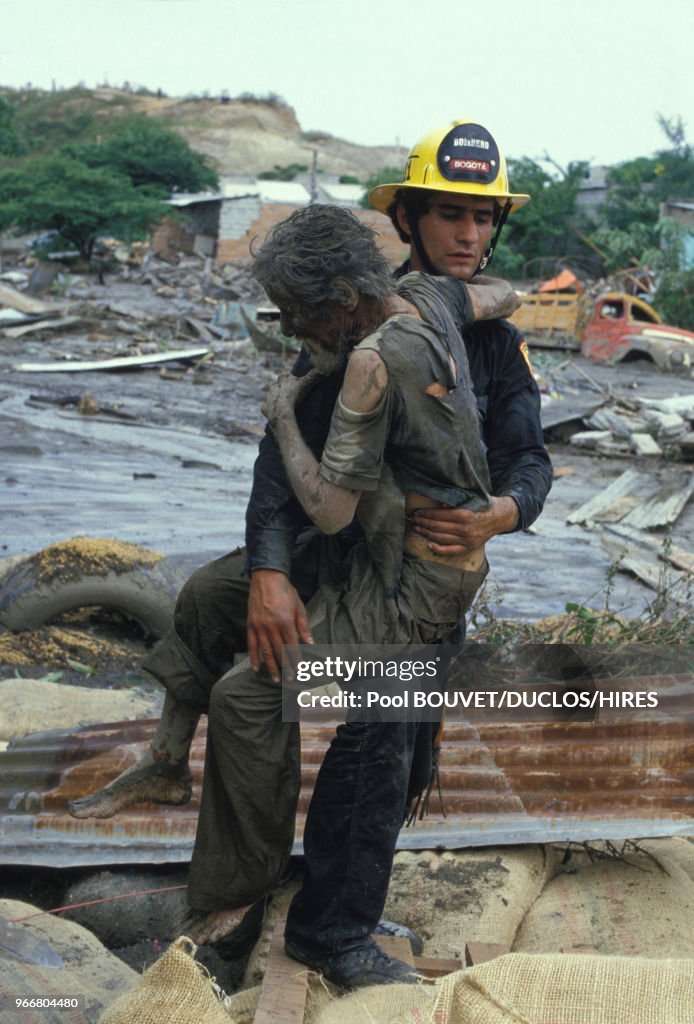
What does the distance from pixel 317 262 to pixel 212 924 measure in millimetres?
1497

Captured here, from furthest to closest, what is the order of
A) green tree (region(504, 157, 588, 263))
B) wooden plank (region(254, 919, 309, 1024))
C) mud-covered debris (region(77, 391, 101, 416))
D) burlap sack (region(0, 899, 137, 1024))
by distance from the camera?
green tree (region(504, 157, 588, 263)), mud-covered debris (region(77, 391, 101, 416)), burlap sack (region(0, 899, 137, 1024)), wooden plank (region(254, 919, 309, 1024))

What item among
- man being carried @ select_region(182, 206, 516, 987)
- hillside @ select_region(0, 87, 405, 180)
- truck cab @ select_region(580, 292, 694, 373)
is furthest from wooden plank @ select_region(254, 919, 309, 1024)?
hillside @ select_region(0, 87, 405, 180)

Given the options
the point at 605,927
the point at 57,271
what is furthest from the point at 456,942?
the point at 57,271

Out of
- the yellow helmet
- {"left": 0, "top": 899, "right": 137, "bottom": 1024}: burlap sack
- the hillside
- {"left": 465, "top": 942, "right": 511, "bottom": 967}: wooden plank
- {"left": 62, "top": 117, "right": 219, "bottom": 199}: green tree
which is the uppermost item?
the hillside

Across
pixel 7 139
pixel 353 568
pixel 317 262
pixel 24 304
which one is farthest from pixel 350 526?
pixel 7 139

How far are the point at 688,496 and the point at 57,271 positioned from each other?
67.5 feet

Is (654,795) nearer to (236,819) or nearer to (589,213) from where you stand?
(236,819)

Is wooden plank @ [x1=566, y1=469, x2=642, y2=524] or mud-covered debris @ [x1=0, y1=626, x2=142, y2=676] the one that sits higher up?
mud-covered debris @ [x1=0, y1=626, x2=142, y2=676]

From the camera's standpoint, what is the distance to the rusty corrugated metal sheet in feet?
9.77

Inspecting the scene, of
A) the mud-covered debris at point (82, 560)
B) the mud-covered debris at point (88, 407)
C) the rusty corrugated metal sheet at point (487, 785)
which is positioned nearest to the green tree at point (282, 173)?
the mud-covered debris at point (88, 407)

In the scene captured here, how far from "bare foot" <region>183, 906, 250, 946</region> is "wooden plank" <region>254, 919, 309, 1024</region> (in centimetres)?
14

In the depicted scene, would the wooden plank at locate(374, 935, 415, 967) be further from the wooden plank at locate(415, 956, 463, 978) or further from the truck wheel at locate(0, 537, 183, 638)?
the truck wheel at locate(0, 537, 183, 638)

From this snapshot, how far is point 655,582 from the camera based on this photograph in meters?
6.44

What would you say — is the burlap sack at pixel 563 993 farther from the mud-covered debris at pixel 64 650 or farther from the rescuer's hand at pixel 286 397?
the mud-covered debris at pixel 64 650
